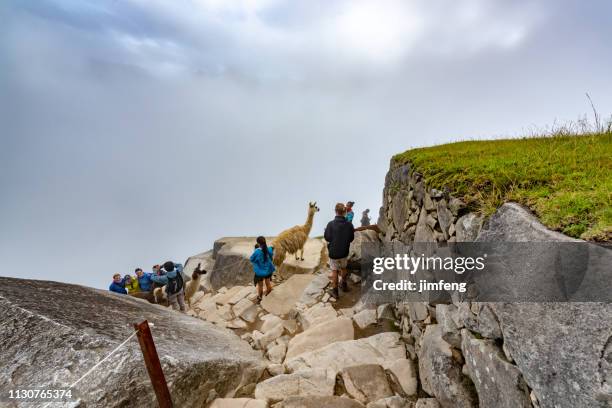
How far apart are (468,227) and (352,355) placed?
3370mm

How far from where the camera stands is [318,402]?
4.28m

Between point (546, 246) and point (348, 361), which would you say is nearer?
point (546, 246)

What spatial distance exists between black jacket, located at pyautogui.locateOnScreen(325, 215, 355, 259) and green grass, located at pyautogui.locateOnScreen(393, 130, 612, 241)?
2.64 metres

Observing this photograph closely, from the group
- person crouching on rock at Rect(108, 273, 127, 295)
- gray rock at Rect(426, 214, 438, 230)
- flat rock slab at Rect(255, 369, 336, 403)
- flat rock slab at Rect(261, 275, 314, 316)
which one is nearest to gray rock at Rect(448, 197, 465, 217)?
gray rock at Rect(426, 214, 438, 230)

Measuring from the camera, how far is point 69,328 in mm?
4555

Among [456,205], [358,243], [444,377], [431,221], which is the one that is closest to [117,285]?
[358,243]

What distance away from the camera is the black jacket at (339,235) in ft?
26.7

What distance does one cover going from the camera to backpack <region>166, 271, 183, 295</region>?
9.95 m

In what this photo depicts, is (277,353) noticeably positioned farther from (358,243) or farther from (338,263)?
(358,243)

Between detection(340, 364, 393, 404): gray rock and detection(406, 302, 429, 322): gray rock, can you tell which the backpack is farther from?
detection(406, 302, 429, 322): gray rock

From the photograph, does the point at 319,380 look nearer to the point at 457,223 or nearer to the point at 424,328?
the point at 424,328

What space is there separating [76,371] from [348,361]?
421 centimetres

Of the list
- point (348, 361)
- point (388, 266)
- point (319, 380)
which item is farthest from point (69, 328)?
point (388, 266)

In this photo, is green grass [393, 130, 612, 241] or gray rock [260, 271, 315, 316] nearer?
green grass [393, 130, 612, 241]
